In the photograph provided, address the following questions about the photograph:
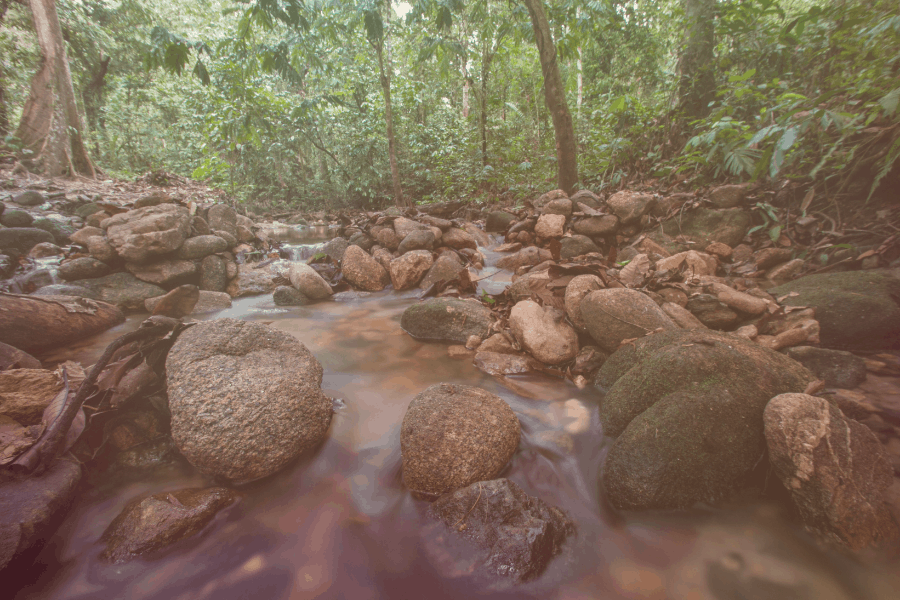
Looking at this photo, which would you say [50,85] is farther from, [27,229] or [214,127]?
[27,229]

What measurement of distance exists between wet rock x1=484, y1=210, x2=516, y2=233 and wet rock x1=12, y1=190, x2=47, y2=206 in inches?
389

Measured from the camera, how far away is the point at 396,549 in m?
1.96

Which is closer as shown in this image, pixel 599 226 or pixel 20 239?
pixel 599 226

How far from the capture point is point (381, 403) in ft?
10.6

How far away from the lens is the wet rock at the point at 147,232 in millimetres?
5527

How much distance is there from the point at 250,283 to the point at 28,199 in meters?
6.02

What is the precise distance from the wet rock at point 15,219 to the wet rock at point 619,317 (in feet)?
31.4

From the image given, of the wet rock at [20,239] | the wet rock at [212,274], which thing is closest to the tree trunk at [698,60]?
the wet rock at [212,274]

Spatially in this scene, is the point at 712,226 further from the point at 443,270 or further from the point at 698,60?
the point at 698,60

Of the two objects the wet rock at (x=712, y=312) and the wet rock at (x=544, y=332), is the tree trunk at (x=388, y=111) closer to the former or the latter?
the wet rock at (x=544, y=332)

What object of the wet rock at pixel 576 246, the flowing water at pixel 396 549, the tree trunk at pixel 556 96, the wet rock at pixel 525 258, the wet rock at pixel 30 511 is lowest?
the flowing water at pixel 396 549

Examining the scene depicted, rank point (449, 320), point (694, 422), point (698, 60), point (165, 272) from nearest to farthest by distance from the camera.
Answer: point (694, 422)
point (449, 320)
point (165, 272)
point (698, 60)

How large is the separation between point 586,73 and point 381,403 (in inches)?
555

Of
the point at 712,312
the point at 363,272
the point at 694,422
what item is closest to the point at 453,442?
the point at 694,422
